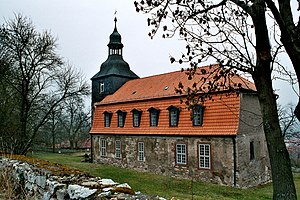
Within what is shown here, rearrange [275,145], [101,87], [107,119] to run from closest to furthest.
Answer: [275,145] → [107,119] → [101,87]

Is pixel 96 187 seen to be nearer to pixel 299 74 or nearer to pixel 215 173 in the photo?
pixel 299 74

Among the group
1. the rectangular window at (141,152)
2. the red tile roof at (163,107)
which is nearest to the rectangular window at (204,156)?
the red tile roof at (163,107)

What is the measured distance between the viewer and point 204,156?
17.1 metres

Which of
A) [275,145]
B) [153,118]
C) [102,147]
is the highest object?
[153,118]

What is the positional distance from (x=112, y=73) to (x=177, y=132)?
38.3ft

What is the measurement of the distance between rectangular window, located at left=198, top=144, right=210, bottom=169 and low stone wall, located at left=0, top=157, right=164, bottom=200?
12.5 meters

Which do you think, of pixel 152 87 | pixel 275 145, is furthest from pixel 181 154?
pixel 275 145

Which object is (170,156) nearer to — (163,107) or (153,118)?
(153,118)

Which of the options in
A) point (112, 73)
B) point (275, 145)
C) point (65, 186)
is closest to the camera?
point (65, 186)

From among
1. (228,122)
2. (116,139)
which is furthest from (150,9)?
(116,139)

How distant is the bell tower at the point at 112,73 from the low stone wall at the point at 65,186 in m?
21.9

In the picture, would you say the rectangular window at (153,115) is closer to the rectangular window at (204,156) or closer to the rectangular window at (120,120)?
the rectangular window at (120,120)

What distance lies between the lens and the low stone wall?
11.9 feet

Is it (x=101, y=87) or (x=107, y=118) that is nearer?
(x=107, y=118)
